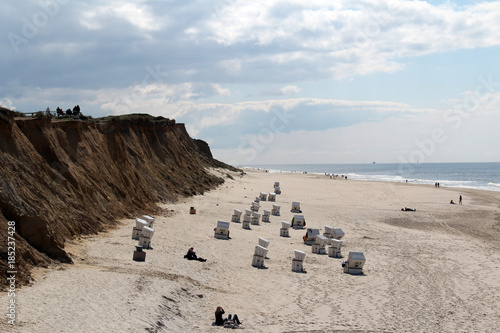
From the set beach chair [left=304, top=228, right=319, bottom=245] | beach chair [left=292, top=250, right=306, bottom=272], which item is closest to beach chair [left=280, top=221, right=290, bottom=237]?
beach chair [left=304, top=228, right=319, bottom=245]

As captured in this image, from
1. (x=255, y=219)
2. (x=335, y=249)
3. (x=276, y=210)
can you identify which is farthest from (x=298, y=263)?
(x=276, y=210)

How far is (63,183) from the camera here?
70.2 ft

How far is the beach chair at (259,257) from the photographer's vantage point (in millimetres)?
19500

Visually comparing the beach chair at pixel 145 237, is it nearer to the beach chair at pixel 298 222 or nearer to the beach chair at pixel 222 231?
the beach chair at pixel 222 231

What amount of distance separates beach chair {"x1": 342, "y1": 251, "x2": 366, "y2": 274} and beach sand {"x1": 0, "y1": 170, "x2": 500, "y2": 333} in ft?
→ 1.52

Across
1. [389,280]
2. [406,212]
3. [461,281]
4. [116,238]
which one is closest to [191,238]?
[116,238]

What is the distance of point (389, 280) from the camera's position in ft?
61.7

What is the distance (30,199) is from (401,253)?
1700 centimetres

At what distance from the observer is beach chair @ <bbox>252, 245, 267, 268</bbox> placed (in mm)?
19500

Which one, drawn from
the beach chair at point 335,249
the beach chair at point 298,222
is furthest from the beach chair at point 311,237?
the beach chair at point 298,222

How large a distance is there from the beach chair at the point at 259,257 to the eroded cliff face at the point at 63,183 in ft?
23.4

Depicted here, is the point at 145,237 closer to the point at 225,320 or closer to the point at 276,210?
the point at 225,320

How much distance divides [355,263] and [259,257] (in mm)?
3867

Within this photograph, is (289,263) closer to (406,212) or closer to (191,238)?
(191,238)
